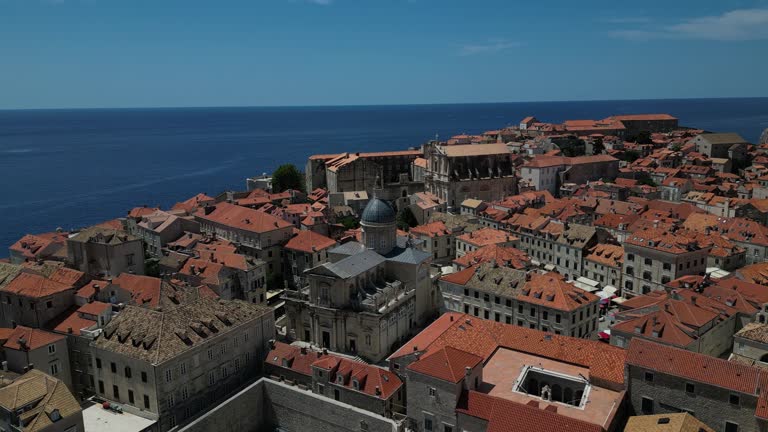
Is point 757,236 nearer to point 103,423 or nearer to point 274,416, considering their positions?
point 274,416

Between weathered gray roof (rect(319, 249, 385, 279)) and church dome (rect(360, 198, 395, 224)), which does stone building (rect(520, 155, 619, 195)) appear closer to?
church dome (rect(360, 198, 395, 224))

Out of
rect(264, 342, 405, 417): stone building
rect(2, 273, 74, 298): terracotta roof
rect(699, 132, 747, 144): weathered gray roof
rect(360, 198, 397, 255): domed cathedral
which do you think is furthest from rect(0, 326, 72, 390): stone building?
rect(699, 132, 747, 144): weathered gray roof

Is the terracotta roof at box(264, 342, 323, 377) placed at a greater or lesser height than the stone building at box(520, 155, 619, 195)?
lesser

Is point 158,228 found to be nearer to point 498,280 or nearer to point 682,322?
point 498,280

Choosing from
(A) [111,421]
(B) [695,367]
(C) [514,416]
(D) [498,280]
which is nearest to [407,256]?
(D) [498,280]

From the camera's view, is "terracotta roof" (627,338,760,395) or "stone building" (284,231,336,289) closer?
"terracotta roof" (627,338,760,395)

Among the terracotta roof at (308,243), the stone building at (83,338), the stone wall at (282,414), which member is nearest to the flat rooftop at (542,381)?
the stone wall at (282,414)
